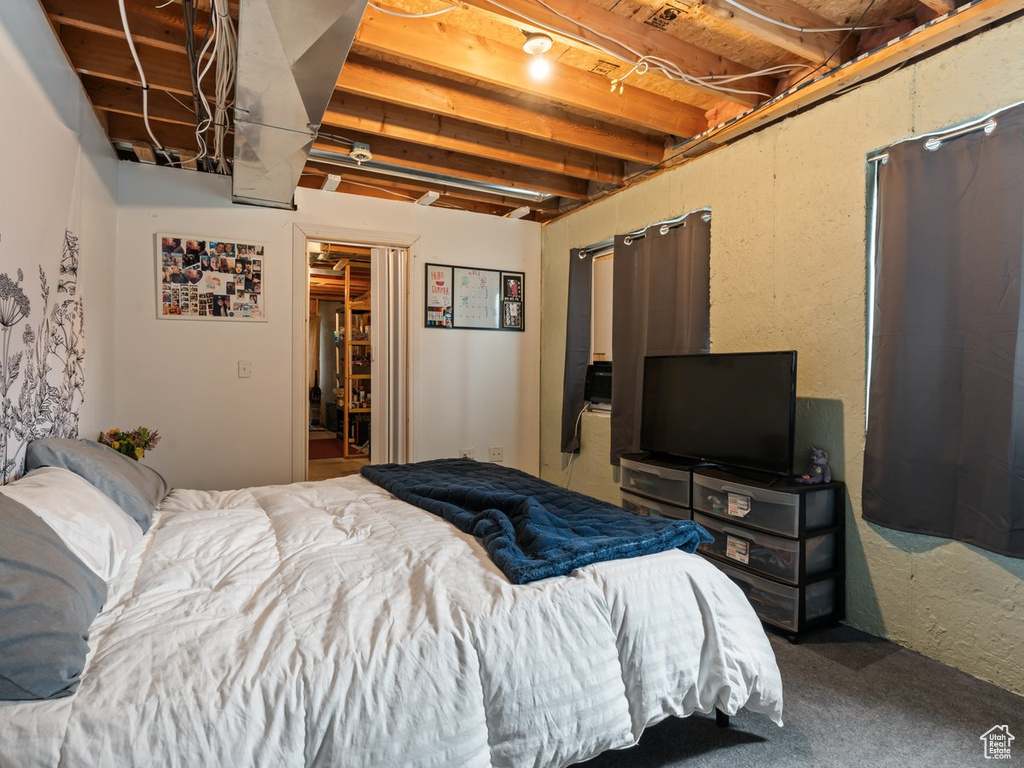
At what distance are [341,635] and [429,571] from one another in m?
0.32

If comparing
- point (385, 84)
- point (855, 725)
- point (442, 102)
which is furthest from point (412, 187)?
point (855, 725)

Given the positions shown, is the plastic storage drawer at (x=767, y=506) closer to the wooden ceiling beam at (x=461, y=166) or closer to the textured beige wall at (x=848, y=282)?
the textured beige wall at (x=848, y=282)

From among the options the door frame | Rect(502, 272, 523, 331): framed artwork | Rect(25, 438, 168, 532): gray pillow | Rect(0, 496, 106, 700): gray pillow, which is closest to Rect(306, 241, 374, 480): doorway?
the door frame

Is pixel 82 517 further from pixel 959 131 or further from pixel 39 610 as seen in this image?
pixel 959 131

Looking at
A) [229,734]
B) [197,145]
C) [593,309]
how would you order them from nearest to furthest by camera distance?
[229,734], [197,145], [593,309]

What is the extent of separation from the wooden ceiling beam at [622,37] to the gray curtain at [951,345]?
0.93 meters

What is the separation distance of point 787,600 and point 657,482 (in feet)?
2.87

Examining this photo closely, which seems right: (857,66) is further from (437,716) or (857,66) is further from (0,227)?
→ (0,227)

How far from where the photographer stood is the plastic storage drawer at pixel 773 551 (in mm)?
2375

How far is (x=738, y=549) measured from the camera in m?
2.60

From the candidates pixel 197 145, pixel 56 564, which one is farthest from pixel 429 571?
pixel 197 145

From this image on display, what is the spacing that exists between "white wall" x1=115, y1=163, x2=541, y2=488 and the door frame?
0.11 feet

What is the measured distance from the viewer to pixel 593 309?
438 cm

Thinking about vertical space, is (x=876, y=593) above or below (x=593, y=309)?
below
